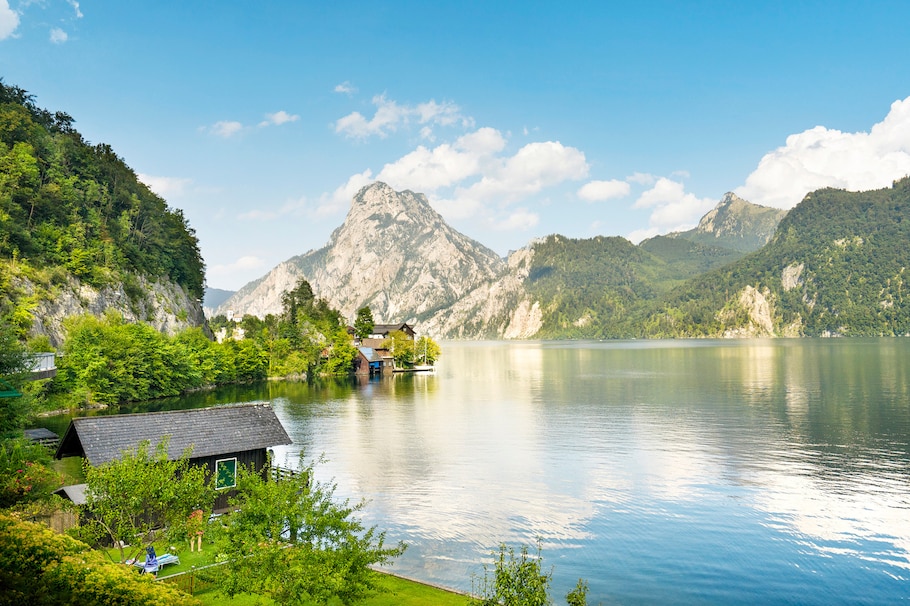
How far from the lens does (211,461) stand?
33.4m

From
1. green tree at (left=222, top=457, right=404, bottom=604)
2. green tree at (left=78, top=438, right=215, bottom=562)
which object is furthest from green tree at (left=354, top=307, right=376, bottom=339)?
green tree at (left=222, top=457, right=404, bottom=604)

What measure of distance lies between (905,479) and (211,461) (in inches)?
1887

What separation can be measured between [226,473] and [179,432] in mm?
3669

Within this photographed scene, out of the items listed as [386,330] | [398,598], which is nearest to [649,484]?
[398,598]

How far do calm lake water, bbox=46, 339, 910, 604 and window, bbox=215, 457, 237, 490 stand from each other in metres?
8.72

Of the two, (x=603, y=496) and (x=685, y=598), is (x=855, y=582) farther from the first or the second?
(x=603, y=496)

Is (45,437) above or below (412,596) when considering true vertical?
above

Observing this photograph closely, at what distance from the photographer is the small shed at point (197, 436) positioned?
30188 mm

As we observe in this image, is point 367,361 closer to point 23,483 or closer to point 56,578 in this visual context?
point 23,483

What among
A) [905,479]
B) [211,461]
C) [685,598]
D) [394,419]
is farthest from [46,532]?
[394,419]

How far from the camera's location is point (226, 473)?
34000mm

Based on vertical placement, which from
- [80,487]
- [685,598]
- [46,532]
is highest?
[46,532]

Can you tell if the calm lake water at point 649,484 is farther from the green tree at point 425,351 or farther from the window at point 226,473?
the green tree at point 425,351

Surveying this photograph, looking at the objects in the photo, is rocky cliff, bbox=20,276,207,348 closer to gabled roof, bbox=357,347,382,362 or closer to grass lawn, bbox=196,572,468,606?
gabled roof, bbox=357,347,382,362
